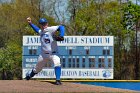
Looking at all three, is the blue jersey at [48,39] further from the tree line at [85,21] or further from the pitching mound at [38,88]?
the tree line at [85,21]

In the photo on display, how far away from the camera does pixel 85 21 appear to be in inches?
1459

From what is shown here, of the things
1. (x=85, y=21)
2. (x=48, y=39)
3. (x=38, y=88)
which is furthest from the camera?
(x=85, y=21)

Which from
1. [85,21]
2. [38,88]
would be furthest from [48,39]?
[85,21]

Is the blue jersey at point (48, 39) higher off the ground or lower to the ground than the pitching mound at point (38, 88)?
higher

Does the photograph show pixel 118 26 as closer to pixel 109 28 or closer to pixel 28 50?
pixel 109 28

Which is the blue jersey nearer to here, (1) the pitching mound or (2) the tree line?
(1) the pitching mound

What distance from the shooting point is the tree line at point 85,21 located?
1411 inches

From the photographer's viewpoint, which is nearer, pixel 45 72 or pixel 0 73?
pixel 45 72

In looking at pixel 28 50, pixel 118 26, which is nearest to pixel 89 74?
pixel 28 50

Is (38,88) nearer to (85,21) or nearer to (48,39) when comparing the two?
(48,39)

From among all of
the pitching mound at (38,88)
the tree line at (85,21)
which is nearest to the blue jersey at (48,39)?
the pitching mound at (38,88)

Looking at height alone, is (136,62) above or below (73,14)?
below

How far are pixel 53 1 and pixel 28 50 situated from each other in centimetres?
1452

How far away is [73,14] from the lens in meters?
38.1
